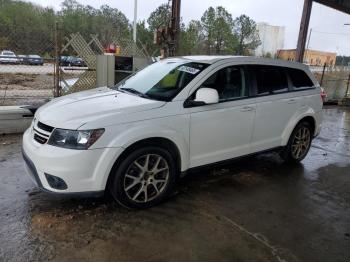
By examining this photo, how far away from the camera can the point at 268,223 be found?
3.62m

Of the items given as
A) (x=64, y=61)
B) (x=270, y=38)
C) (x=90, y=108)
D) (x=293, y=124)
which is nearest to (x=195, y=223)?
(x=90, y=108)

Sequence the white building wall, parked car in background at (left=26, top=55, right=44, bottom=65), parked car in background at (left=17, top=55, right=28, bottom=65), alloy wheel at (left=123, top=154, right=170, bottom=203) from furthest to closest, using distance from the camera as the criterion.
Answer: the white building wall < parked car in background at (left=17, top=55, right=28, bottom=65) < parked car in background at (left=26, top=55, right=44, bottom=65) < alloy wheel at (left=123, top=154, right=170, bottom=203)

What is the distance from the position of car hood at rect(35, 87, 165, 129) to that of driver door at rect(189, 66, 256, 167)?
1.96 feet

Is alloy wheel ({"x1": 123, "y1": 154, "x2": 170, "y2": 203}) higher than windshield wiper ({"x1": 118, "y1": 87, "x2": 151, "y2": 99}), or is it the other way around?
windshield wiper ({"x1": 118, "y1": 87, "x2": 151, "y2": 99})

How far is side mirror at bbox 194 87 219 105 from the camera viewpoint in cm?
387

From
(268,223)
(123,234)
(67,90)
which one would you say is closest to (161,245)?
(123,234)

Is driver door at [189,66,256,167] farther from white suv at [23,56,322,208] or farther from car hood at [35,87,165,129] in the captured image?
car hood at [35,87,165,129]

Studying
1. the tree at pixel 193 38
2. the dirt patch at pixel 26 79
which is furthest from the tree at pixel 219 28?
the dirt patch at pixel 26 79

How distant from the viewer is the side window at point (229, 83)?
4238 millimetres

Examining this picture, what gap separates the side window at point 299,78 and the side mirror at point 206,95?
6.13ft

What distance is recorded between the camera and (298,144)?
18.2 ft

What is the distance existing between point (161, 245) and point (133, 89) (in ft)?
6.66

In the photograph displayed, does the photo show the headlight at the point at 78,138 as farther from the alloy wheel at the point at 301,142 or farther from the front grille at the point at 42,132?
the alloy wheel at the point at 301,142

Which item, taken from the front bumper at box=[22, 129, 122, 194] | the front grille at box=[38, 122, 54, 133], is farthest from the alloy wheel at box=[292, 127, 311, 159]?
the front grille at box=[38, 122, 54, 133]
